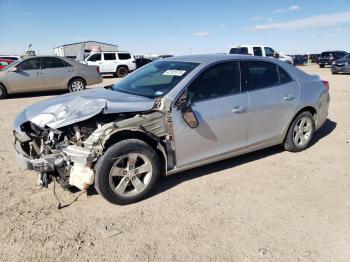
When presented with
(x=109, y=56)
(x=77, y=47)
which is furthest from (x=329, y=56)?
(x=77, y=47)

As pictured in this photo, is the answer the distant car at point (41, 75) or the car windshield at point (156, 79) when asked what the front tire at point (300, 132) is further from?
the distant car at point (41, 75)

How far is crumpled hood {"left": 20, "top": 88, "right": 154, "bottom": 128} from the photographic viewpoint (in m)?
3.58

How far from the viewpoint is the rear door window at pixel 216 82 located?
3.95m

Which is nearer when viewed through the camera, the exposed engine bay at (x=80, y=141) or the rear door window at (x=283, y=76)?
the exposed engine bay at (x=80, y=141)

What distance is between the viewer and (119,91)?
14.7 ft

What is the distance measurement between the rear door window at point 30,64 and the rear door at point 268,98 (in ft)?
31.8

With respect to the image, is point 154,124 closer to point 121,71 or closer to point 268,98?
point 268,98

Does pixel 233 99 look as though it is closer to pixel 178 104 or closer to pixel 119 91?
pixel 178 104

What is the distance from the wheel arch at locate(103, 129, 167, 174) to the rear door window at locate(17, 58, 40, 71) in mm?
9728

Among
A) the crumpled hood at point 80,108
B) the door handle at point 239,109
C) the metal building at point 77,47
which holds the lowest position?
the door handle at point 239,109

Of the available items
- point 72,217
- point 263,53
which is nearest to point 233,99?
point 72,217

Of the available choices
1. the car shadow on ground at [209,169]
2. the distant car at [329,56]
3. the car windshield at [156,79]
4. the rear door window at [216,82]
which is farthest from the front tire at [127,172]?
the distant car at [329,56]

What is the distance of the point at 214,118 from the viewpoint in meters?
4.01

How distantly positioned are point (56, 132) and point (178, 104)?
4.57ft
